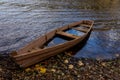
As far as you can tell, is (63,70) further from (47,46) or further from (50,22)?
(50,22)

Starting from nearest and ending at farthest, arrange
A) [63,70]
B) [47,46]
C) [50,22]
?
[63,70]
[47,46]
[50,22]

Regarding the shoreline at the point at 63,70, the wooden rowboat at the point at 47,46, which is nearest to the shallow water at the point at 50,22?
the wooden rowboat at the point at 47,46

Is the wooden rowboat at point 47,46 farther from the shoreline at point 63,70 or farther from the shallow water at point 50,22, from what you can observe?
the shallow water at point 50,22

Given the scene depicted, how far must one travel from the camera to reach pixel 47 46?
1105cm

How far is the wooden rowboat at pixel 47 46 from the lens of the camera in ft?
27.3

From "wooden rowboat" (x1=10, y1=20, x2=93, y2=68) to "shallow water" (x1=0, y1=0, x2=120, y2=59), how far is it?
0.99 m

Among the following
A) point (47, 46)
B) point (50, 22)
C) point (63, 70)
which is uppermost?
point (50, 22)

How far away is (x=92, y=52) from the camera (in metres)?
11.5

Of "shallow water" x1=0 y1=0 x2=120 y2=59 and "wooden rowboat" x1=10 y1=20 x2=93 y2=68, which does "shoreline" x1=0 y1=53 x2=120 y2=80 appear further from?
"shallow water" x1=0 y1=0 x2=120 y2=59

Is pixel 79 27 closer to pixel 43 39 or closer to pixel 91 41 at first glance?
pixel 91 41

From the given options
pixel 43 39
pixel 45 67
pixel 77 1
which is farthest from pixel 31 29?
pixel 77 1

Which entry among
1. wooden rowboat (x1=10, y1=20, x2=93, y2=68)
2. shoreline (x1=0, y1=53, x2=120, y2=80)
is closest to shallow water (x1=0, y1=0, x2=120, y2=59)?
wooden rowboat (x1=10, y1=20, x2=93, y2=68)

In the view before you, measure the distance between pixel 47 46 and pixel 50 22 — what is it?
558 centimetres

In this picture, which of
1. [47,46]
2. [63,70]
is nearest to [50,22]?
[47,46]
